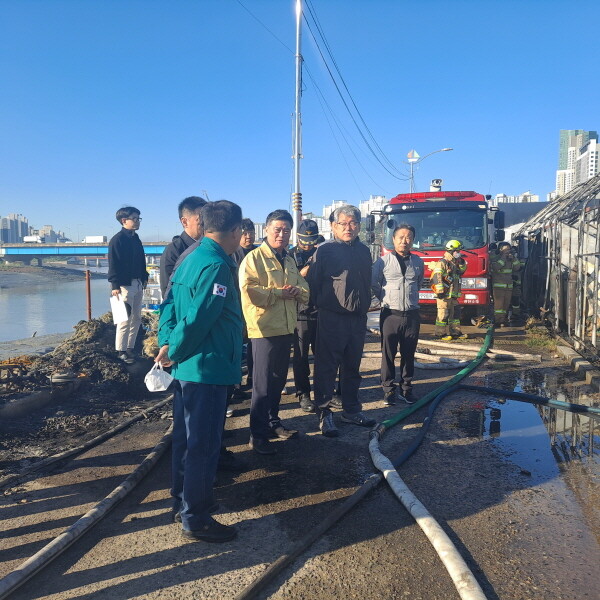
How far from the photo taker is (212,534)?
8.90 feet

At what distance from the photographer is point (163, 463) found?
380 cm

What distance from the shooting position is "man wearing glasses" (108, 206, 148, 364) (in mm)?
6469

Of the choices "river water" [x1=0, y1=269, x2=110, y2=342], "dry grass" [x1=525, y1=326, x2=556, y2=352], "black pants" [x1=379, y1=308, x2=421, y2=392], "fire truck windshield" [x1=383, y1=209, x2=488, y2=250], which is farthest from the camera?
"river water" [x1=0, y1=269, x2=110, y2=342]

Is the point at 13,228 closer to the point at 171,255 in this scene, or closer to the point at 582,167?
the point at 582,167

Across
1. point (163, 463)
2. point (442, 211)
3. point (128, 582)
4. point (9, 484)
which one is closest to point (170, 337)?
point (128, 582)

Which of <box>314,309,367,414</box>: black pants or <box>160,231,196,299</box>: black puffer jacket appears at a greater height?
<box>160,231,196,299</box>: black puffer jacket

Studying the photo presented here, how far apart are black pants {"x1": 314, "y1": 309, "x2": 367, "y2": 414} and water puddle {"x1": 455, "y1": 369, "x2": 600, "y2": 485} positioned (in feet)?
3.65

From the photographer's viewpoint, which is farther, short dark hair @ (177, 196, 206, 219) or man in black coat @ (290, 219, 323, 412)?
man in black coat @ (290, 219, 323, 412)

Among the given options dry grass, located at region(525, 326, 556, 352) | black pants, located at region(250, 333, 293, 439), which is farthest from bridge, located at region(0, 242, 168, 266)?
black pants, located at region(250, 333, 293, 439)

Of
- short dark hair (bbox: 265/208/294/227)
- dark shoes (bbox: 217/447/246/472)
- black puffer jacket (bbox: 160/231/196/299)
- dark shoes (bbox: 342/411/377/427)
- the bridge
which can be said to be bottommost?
dark shoes (bbox: 217/447/246/472)

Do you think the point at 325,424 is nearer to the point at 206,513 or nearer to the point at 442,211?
the point at 206,513

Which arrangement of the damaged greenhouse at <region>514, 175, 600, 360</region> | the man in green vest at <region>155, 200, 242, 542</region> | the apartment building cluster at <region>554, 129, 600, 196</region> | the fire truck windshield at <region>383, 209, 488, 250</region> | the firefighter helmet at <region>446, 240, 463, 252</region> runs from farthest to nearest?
the apartment building cluster at <region>554, 129, 600, 196</region>
the fire truck windshield at <region>383, 209, 488, 250</region>
the firefighter helmet at <region>446, 240, 463, 252</region>
the damaged greenhouse at <region>514, 175, 600, 360</region>
the man in green vest at <region>155, 200, 242, 542</region>

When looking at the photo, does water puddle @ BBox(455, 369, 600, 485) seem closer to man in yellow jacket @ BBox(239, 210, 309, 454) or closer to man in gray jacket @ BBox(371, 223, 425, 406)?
man in gray jacket @ BBox(371, 223, 425, 406)

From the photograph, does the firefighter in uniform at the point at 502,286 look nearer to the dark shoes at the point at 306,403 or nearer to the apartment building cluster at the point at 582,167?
the apartment building cluster at the point at 582,167
